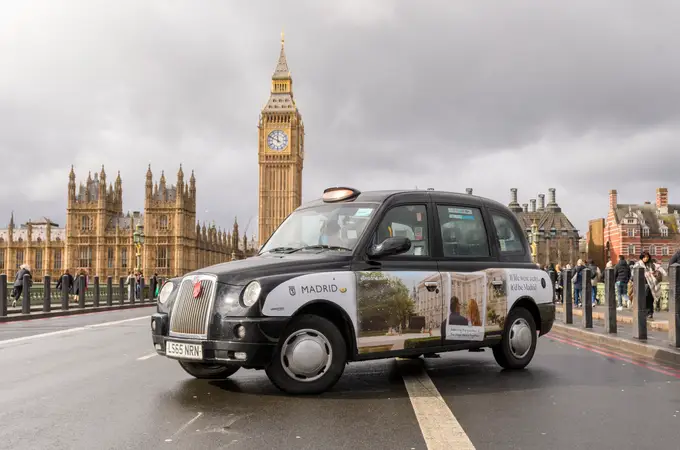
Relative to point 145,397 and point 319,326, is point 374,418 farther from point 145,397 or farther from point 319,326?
point 145,397

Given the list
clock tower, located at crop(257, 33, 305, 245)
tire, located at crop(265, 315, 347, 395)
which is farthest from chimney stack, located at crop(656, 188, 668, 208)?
tire, located at crop(265, 315, 347, 395)

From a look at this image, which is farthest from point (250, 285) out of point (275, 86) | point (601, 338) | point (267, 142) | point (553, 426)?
point (275, 86)

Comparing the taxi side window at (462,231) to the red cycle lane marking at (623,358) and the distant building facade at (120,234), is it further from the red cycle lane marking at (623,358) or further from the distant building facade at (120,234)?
the distant building facade at (120,234)

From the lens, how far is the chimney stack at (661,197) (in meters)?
103

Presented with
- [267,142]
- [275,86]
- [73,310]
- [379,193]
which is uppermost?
[275,86]

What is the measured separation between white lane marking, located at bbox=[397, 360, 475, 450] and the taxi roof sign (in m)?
2.00

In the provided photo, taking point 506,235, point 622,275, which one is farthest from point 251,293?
point 622,275

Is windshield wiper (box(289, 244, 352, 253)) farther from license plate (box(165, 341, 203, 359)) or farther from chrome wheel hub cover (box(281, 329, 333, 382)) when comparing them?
license plate (box(165, 341, 203, 359))

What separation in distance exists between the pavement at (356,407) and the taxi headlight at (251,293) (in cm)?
84

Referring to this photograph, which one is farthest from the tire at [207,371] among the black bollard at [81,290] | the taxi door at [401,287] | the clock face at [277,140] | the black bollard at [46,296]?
the clock face at [277,140]

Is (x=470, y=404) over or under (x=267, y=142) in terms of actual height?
under

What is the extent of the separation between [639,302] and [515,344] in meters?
4.20

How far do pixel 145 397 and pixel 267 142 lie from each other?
383 feet

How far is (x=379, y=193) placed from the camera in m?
7.43
